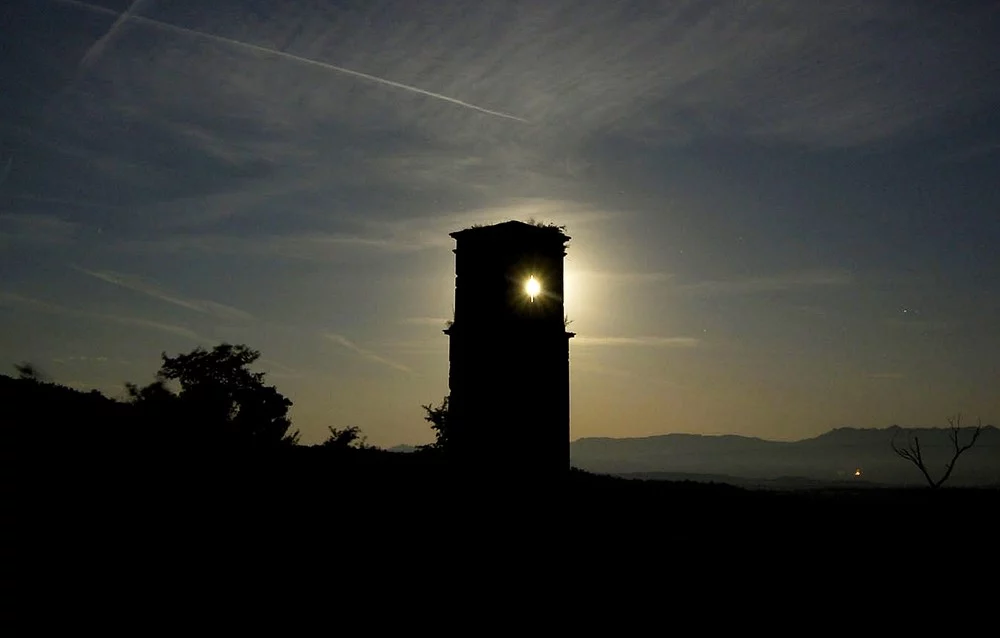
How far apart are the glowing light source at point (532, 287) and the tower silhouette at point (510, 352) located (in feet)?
0.15

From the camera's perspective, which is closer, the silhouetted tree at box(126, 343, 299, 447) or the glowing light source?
the glowing light source

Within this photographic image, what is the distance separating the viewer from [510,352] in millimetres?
37188

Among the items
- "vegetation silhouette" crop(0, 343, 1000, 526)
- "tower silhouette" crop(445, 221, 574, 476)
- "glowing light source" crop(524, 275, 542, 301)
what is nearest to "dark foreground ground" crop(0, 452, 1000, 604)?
"vegetation silhouette" crop(0, 343, 1000, 526)

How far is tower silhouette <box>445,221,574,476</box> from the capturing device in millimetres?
36875

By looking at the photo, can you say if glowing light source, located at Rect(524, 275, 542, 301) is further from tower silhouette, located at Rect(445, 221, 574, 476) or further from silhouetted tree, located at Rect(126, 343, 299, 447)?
silhouetted tree, located at Rect(126, 343, 299, 447)

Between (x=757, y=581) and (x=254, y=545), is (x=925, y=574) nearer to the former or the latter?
(x=757, y=581)

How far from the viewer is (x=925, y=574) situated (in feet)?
79.1

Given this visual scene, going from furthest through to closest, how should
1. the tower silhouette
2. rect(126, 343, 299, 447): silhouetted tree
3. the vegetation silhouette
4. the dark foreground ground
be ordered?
rect(126, 343, 299, 447): silhouetted tree
the tower silhouette
the vegetation silhouette
the dark foreground ground

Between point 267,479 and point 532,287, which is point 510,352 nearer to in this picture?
point 532,287

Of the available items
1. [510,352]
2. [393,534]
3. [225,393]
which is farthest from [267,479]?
[225,393]

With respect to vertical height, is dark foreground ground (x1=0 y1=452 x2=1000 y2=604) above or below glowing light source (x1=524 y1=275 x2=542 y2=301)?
below

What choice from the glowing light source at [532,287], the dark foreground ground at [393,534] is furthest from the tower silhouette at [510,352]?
the dark foreground ground at [393,534]

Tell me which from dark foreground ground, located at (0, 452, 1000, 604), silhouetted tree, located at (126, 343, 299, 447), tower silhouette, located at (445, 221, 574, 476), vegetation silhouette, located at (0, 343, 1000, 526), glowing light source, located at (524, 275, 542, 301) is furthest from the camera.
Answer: silhouetted tree, located at (126, 343, 299, 447)

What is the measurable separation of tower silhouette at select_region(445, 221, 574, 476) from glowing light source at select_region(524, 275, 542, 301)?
47 millimetres
